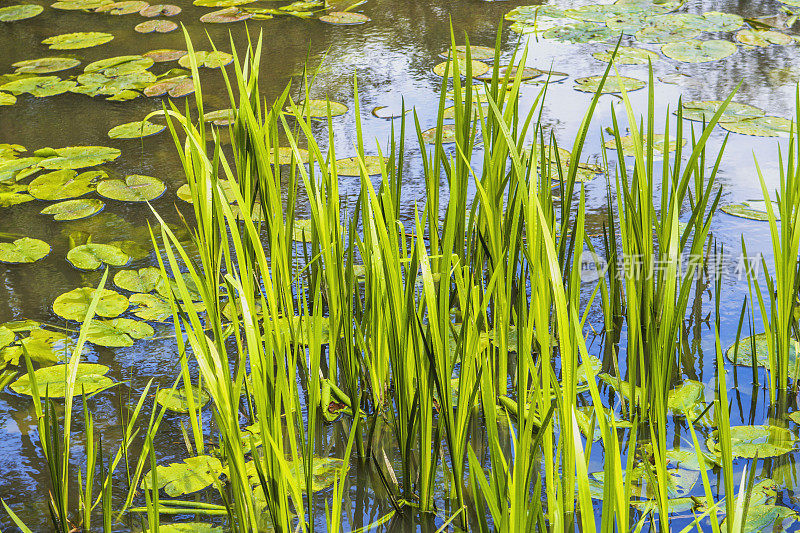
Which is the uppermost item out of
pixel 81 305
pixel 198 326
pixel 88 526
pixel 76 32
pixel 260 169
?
pixel 76 32

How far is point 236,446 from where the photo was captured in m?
0.98

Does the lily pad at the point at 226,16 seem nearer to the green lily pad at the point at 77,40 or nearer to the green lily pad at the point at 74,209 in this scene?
the green lily pad at the point at 77,40

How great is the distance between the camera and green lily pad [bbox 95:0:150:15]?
3.93 m

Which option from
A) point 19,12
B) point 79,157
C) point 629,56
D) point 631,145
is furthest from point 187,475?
point 19,12

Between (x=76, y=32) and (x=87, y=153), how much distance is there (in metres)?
1.56

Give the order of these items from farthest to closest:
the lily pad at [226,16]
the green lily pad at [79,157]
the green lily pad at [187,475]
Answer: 1. the lily pad at [226,16]
2. the green lily pad at [79,157]
3. the green lily pad at [187,475]

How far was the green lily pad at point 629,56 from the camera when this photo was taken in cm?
307

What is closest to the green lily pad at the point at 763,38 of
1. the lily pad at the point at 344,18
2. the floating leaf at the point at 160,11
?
the lily pad at the point at 344,18

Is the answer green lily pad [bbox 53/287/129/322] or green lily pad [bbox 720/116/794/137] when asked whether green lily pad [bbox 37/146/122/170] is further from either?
green lily pad [bbox 720/116/794/137]

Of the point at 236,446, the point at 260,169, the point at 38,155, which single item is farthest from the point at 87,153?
the point at 236,446

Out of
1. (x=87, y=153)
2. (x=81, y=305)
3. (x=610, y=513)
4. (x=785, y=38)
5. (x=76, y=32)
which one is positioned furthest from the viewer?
(x=76, y=32)

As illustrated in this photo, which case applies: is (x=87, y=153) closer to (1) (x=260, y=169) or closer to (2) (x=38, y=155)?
(2) (x=38, y=155)

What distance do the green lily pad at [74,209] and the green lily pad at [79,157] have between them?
0.74ft

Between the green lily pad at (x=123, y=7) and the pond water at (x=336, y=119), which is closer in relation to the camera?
the pond water at (x=336, y=119)
